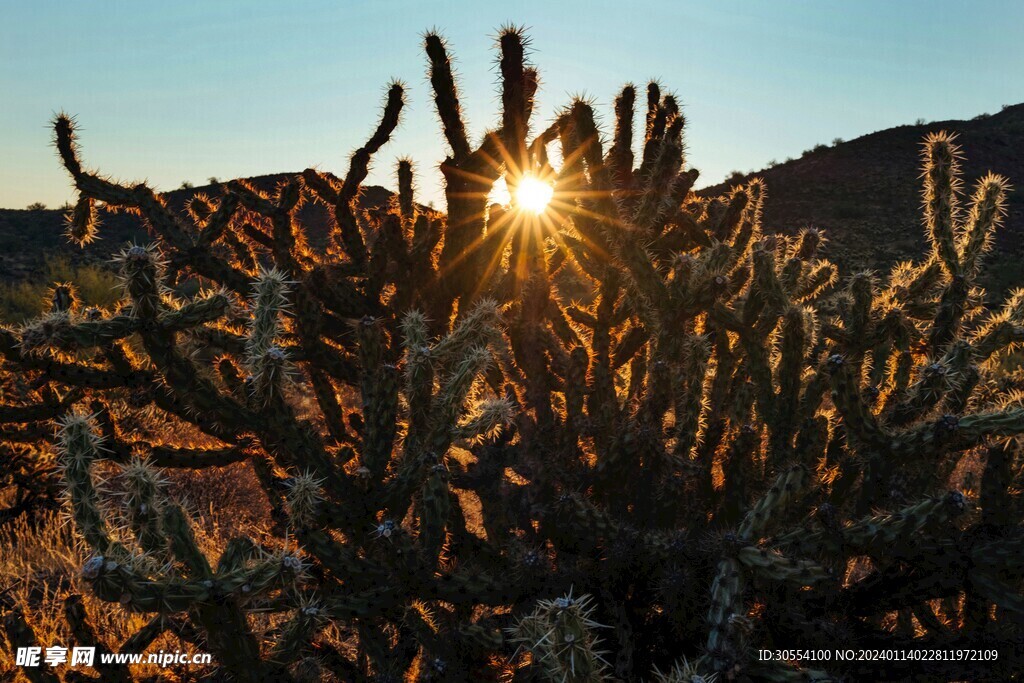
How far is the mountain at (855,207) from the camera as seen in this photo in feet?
93.5

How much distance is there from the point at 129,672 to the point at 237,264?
310 cm

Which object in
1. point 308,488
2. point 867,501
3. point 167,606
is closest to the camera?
point 167,606

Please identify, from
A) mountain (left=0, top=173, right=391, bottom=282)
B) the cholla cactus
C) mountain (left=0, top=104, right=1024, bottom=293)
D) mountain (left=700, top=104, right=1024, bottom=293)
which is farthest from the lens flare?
mountain (left=700, top=104, right=1024, bottom=293)

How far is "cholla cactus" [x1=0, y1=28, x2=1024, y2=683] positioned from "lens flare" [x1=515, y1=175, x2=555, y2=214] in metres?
0.07

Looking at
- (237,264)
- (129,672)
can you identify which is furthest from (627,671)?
(237,264)

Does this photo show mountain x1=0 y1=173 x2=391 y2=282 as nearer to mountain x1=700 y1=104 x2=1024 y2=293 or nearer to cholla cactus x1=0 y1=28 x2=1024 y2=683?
mountain x1=700 y1=104 x2=1024 y2=293

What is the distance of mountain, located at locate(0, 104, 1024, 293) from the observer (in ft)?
93.5

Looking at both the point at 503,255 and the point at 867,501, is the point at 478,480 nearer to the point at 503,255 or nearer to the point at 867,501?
the point at 503,255

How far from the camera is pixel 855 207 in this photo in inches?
1385

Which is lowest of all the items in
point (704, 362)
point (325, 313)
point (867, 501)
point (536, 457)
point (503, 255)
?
point (867, 501)

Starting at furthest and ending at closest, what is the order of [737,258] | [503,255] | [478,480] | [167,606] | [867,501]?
[737,258], [503,255], [478,480], [867,501], [167,606]

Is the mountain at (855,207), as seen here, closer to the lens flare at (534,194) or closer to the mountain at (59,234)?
the mountain at (59,234)

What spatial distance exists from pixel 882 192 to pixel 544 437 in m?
38.7

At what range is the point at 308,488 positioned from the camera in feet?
9.54
